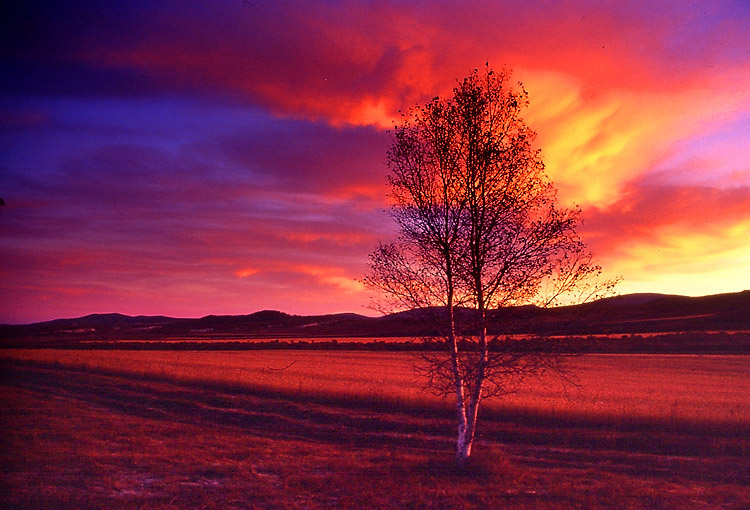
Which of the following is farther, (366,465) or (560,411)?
(560,411)

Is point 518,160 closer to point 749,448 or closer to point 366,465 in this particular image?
point 366,465

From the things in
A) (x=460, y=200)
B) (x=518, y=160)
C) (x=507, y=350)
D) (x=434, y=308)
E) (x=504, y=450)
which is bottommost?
(x=504, y=450)

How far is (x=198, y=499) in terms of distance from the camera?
36.6ft

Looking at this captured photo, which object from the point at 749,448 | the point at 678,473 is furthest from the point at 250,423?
the point at 749,448

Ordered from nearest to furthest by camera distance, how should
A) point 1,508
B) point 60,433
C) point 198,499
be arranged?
point 1,508 → point 198,499 → point 60,433

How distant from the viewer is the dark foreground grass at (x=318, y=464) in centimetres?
1144

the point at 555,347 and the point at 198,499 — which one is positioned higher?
the point at 555,347

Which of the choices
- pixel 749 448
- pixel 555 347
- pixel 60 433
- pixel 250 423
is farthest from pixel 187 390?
pixel 749 448

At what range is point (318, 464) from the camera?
15078mm

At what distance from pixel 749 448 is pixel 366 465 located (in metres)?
13.0

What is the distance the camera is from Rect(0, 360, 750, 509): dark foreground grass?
11438mm

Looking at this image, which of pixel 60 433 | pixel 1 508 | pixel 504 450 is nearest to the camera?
pixel 1 508

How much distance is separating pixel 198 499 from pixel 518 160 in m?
10.6

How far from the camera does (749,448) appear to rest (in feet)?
60.2
